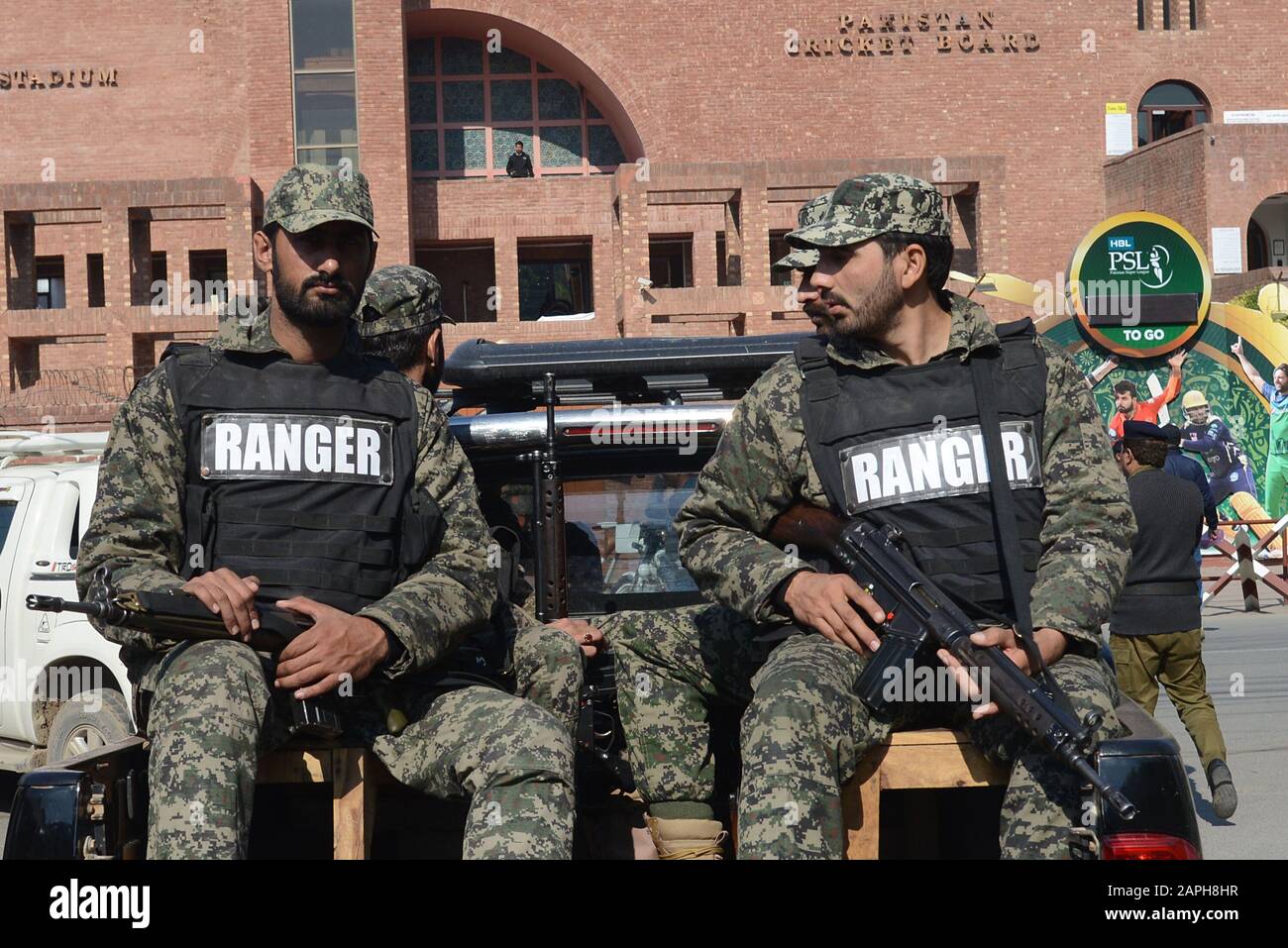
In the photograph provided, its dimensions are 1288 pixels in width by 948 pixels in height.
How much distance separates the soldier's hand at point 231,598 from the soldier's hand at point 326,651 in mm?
91

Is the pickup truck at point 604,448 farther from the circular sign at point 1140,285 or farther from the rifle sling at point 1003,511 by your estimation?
the circular sign at point 1140,285

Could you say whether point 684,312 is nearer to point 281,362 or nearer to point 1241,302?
point 1241,302

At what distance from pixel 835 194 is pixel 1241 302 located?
30.4m

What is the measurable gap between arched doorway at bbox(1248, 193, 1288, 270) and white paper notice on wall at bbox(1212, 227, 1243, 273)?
6068 mm

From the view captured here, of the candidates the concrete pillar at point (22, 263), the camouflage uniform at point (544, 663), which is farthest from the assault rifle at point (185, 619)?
the concrete pillar at point (22, 263)

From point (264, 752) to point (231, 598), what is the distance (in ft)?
1.11

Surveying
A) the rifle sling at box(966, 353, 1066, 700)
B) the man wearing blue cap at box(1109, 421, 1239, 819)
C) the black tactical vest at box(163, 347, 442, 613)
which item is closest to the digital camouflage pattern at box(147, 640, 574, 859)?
the black tactical vest at box(163, 347, 442, 613)

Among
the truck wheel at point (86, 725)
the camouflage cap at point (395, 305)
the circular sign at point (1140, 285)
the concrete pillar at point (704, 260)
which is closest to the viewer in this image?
the camouflage cap at point (395, 305)

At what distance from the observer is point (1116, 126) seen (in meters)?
40.2

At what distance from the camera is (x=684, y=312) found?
32531 millimetres

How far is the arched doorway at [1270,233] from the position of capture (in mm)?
43031

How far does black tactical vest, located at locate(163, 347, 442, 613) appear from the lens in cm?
364

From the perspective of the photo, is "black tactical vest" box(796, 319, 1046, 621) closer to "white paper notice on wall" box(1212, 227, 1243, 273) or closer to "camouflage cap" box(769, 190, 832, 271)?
"camouflage cap" box(769, 190, 832, 271)
